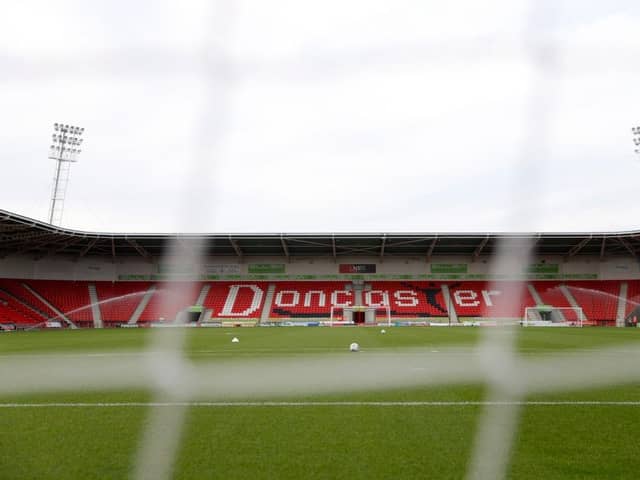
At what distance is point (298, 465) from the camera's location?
2.42 meters

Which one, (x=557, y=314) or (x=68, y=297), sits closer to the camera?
(x=557, y=314)

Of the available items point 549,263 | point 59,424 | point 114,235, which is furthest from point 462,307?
point 59,424

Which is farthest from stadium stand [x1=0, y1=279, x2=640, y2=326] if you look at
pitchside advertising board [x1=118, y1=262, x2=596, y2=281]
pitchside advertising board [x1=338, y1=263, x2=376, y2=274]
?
pitchside advertising board [x1=338, y1=263, x2=376, y2=274]

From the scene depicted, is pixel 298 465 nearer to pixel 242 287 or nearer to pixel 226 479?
pixel 226 479

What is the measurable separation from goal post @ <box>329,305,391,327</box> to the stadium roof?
4.56 m

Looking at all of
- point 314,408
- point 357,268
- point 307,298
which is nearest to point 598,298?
point 357,268

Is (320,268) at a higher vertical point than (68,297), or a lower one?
higher

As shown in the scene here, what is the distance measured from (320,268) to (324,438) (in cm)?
3364

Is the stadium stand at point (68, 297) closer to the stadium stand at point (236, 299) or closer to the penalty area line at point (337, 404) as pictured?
the stadium stand at point (236, 299)

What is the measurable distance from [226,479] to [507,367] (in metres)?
1.48

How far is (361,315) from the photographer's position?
33.6 metres

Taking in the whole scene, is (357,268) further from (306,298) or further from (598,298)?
(598,298)

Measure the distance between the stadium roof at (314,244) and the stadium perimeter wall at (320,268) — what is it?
0.48m

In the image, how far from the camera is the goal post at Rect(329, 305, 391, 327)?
32.6 m
